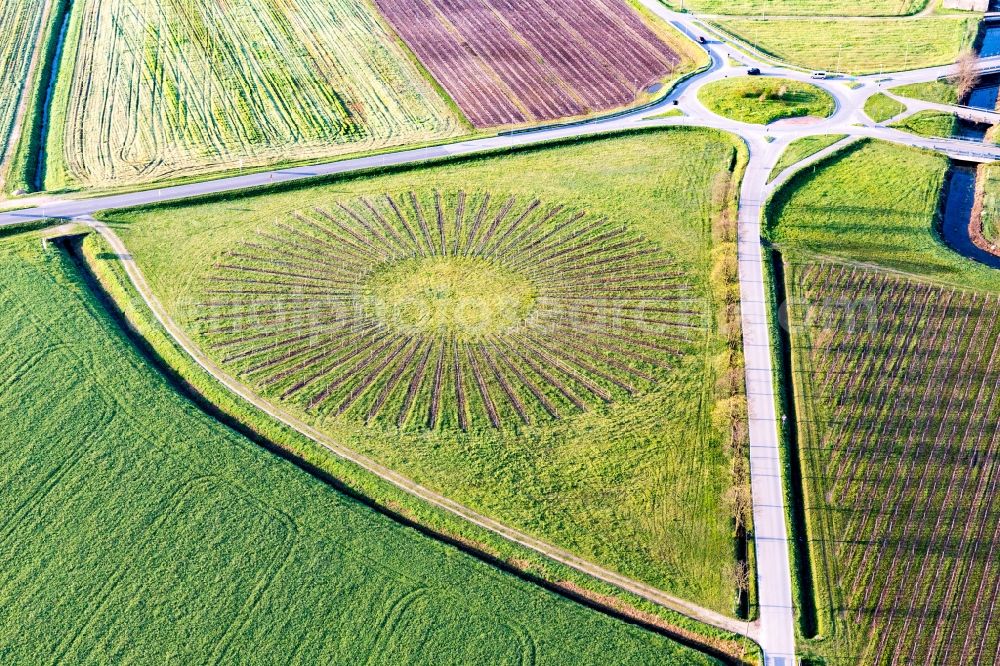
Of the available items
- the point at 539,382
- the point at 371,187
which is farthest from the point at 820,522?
the point at 371,187

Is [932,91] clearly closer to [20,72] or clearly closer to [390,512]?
[390,512]

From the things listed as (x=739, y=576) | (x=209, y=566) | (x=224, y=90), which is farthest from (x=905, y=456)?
(x=224, y=90)

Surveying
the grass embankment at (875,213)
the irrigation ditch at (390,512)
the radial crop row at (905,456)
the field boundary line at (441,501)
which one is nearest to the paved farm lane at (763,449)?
the field boundary line at (441,501)

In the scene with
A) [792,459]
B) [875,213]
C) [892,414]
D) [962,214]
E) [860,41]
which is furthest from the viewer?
[860,41]

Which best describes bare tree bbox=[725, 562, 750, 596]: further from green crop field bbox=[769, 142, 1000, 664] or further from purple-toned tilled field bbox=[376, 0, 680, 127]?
purple-toned tilled field bbox=[376, 0, 680, 127]

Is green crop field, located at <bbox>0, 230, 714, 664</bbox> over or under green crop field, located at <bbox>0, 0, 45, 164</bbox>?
under

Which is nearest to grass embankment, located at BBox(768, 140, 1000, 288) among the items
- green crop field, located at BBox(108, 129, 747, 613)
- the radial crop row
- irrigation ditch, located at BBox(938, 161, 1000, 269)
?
irrigation ditch, located at BBox(938, 161, 1000, 269)
